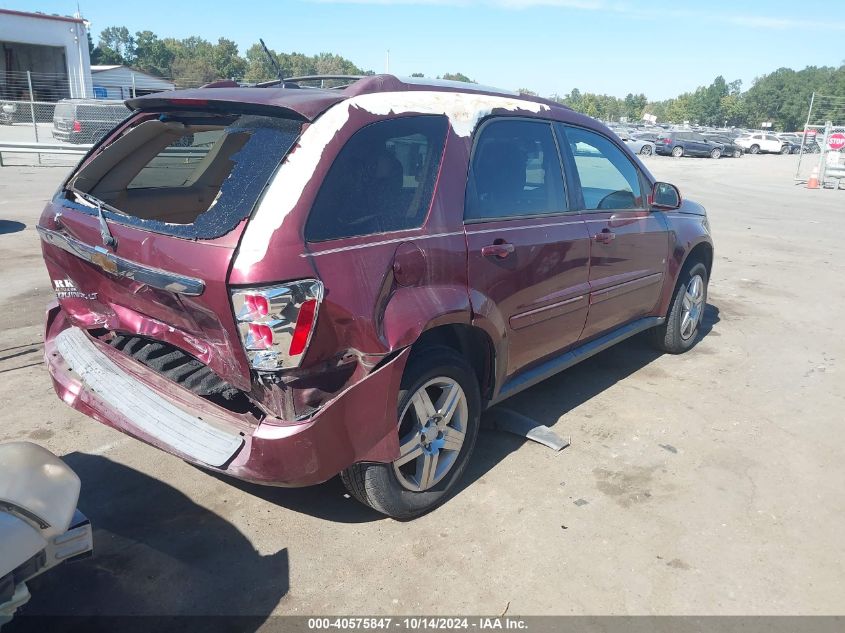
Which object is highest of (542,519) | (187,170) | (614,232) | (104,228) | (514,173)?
(514,173)

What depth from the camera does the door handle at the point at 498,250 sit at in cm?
333

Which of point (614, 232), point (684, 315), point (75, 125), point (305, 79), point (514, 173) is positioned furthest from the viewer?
point (75, 125)

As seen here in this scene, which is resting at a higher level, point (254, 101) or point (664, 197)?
point (254, 101)

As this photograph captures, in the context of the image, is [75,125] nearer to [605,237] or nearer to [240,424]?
[605,237]

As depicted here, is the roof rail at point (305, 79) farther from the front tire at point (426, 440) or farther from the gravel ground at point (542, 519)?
the gravel ground at point (542, 519)

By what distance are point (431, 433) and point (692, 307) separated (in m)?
3.37

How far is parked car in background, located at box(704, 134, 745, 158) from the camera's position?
42.0m

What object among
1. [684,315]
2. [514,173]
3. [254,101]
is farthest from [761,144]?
[254,101]

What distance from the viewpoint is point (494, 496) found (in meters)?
3.52

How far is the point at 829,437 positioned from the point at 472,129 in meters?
3.00

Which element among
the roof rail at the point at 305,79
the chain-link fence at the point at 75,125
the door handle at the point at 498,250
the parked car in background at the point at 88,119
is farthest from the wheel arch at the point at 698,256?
the parked car in background at the point at 88,119

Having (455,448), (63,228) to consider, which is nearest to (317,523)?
(455,448)

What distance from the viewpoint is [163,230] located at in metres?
2.77

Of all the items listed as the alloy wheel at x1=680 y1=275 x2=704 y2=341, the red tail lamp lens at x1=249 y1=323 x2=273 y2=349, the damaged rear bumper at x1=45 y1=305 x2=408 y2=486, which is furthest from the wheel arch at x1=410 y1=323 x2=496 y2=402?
the alloy wheel at x1=680 y1=275 x2=704 y2=341
